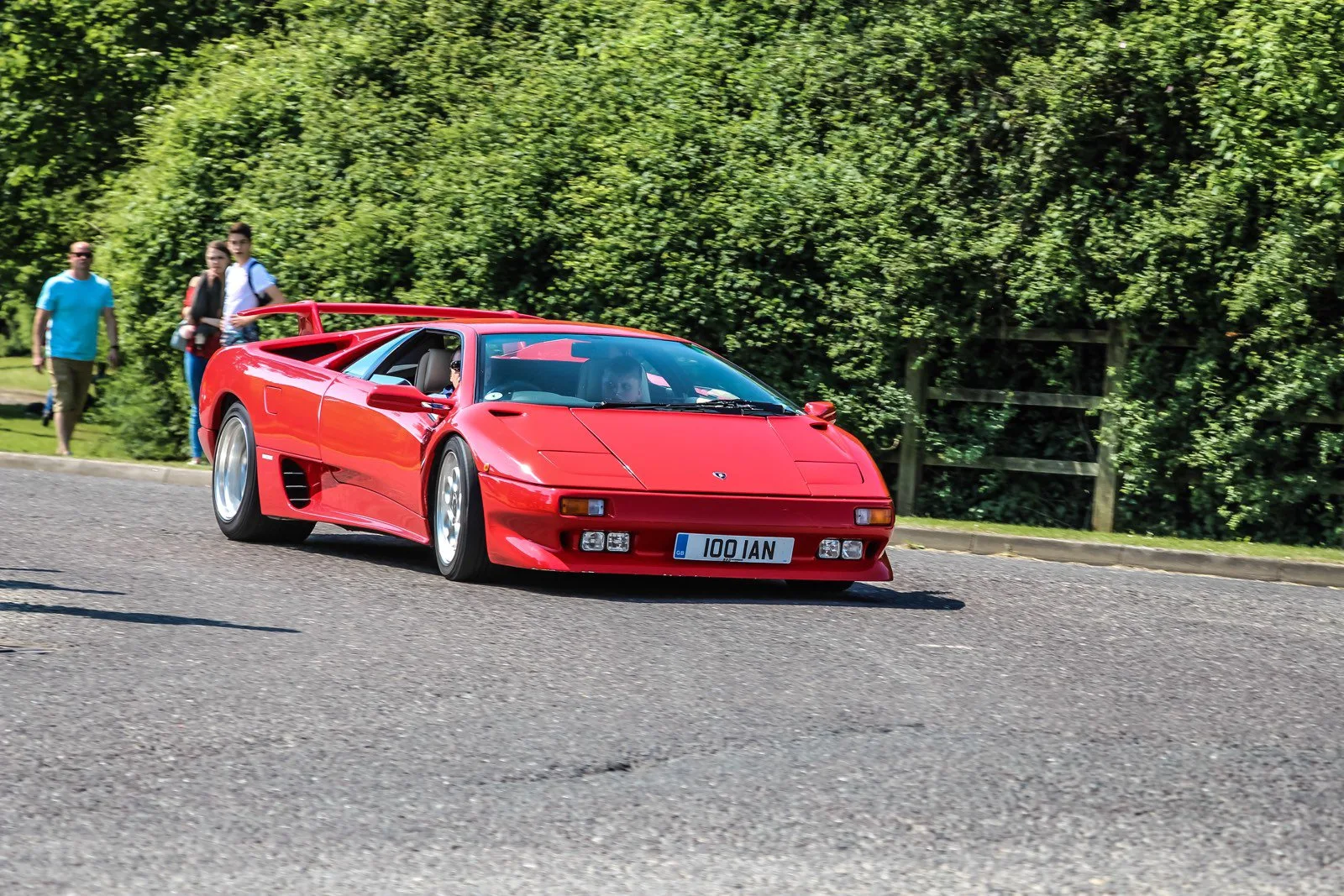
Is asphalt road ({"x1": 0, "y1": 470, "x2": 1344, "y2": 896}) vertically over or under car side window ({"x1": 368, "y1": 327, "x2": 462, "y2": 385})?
under

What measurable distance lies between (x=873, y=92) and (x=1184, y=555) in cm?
552

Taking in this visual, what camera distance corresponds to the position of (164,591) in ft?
25.7

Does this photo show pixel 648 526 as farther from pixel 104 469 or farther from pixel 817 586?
pixel 104 469

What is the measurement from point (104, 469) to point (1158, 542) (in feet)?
27.5

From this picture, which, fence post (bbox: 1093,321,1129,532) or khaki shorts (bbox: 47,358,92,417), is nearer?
fence post (bbox: 1093,321,1129,532)

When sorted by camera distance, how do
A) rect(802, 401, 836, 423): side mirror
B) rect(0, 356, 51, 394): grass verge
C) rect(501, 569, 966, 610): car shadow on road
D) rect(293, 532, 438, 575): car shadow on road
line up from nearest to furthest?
Result: rect(501, 569, 966, 610): car shadow on road < rect(802, 401, 836, 423): side mirror < rect(293, 532, 438, 575): car shadow on road < rect(0, 356, 51, 394): grass verge

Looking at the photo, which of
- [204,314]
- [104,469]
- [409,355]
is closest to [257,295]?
[204,314]

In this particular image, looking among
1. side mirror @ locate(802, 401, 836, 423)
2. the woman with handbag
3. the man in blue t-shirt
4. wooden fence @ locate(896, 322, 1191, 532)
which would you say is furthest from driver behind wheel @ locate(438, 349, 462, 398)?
the man in blue t-shirt

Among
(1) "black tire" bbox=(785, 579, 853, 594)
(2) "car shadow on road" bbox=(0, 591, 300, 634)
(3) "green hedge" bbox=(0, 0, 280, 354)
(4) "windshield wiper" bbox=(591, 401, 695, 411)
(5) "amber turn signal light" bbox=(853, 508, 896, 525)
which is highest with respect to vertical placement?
(3) "green hedge" bbox=(0, 0, 280, 354)

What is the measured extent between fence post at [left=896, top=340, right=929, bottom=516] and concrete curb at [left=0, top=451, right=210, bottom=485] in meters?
5.57

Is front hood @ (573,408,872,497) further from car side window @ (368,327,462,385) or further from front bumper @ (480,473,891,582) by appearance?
car side window @ (368,327,462,385)

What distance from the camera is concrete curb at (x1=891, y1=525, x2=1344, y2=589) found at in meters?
11.3

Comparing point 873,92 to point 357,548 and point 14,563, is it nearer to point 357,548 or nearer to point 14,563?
point 357,548

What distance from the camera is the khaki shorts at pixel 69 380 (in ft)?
52.7
